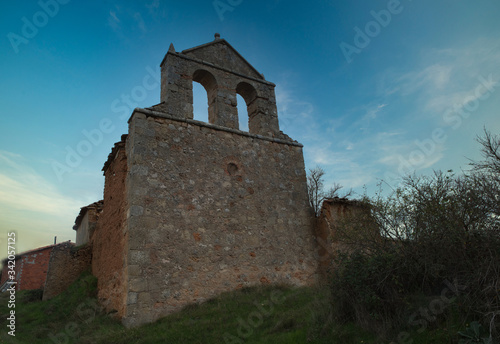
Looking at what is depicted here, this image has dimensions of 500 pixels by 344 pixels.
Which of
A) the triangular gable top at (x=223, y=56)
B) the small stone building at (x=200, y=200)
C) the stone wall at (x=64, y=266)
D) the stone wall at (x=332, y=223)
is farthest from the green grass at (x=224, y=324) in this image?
the triangular gable top at (x=223, y=56)

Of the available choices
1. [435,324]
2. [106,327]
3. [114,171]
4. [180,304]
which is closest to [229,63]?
[114,171]

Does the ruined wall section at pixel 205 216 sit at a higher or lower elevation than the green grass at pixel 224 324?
higher

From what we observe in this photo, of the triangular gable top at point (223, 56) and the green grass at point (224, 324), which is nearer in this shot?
the green grass at point (224, 324)

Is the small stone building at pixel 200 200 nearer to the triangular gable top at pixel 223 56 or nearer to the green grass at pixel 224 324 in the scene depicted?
the triangular gable top at pixel 223 56

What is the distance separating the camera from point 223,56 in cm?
1070

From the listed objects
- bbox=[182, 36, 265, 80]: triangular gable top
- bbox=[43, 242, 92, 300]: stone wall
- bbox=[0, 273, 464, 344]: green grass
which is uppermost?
bbox=[182, 36, 265, 80]: triangular gable top

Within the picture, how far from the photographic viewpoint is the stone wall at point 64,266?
414 inches

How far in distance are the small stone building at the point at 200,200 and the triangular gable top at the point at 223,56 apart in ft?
0.13

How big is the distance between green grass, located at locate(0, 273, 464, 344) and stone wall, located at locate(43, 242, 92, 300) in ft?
4.75

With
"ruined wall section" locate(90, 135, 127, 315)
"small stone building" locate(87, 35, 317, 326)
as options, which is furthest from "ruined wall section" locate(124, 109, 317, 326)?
"ruined wall section" locate(90, 135, 127, 315)

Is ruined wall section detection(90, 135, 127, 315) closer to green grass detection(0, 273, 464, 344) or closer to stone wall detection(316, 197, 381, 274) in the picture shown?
green grass detection(0, 273, 464, 344)

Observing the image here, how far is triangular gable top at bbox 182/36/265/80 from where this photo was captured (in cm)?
1020

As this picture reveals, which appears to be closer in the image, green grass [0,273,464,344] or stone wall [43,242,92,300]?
green grass [0,273,464,344]

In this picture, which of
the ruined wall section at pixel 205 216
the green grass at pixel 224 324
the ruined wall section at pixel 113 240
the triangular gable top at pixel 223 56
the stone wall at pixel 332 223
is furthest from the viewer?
the triangular gable top at pixel 223 56
